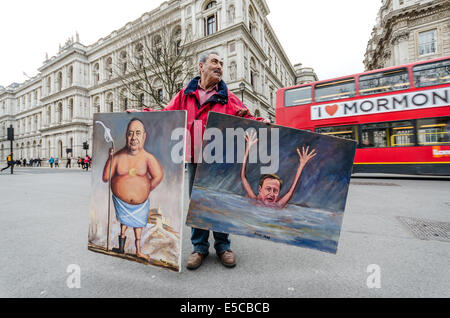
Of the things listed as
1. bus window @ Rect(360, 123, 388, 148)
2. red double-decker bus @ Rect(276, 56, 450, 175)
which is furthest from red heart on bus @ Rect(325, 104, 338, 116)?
bus window @ Rect(360, 123, 388, 148)

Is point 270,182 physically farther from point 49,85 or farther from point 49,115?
point 49,85

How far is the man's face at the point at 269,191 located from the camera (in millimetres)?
1708

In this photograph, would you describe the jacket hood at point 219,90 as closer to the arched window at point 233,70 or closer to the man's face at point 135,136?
the man's face at point 135,136

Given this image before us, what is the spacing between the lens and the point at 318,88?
898 centimetres

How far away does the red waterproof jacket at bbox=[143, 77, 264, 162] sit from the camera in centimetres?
193

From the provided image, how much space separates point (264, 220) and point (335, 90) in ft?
29.1

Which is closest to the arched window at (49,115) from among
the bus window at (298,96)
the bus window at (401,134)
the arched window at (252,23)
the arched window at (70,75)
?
the arched window at (70,75)

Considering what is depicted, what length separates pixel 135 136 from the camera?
5.71ft

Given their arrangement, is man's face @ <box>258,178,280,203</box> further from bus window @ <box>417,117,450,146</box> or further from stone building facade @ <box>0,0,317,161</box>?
stone building facade @ <box>0,0,317,161</box>

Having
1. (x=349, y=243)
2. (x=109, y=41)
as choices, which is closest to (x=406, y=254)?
(x=349, y=243)

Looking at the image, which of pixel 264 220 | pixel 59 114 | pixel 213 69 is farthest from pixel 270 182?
pixel 59 114

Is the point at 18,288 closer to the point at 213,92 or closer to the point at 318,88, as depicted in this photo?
the point at 213,92

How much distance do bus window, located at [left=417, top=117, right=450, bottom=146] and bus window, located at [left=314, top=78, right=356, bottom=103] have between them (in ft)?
8.38
